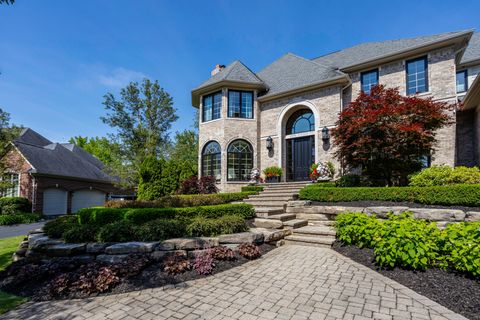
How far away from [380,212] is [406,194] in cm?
105

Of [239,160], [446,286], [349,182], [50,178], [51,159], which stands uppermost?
[51,159]

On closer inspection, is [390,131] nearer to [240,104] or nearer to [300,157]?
[300,157]

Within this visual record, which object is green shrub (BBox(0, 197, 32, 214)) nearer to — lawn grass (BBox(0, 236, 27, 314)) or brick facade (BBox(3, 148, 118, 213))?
brick facade (BBox(3, 148, 118, 213))

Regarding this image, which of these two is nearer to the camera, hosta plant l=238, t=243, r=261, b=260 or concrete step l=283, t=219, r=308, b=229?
hosta plant l=238, t=243, r=261, b=260

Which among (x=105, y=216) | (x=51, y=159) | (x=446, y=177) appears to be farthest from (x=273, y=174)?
(x=51, y=159)

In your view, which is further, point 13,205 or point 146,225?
point 13,205

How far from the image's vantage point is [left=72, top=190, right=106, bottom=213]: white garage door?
1982 cm

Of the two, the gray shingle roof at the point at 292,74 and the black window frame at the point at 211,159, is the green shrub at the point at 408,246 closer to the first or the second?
the gray shingle roof at the point at 292,74

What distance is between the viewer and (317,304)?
327 cm

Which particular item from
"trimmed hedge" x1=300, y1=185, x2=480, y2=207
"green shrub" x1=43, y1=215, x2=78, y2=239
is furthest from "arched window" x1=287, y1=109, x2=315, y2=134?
"green shrub" x1=43, y1=215, x2=78, y2=239

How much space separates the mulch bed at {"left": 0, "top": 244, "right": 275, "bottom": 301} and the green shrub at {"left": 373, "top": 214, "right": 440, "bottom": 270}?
2898 millimetres

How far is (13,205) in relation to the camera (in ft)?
49.1

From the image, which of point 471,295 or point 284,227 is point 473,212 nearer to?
point 471,295

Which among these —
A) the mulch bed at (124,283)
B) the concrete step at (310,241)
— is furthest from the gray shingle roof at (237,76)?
the mulch bed at (124,283)
